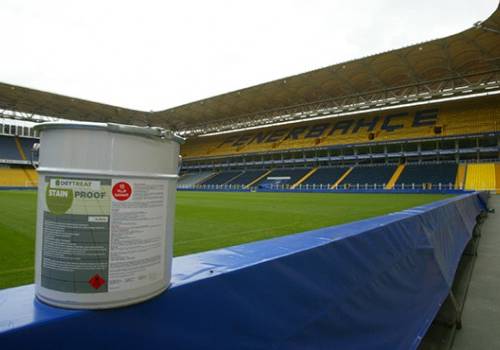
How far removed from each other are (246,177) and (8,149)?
32.9 metres

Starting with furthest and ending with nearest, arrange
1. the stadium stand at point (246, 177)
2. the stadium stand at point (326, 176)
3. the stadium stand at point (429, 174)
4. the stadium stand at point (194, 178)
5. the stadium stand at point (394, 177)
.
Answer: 1. the stadium stand at point (194, 178)
2. the stadium stand at point (246, 177)
3. the stadium stand at point (326, 176)
4. the stadium stand at point (394, 177)
5. the stadium stand at point (429, 174)

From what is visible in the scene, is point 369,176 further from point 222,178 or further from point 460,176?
point 222,178

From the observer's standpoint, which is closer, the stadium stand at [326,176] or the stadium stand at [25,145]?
the stadium stand at [326,176]

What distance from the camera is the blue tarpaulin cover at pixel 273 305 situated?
2.11 feet

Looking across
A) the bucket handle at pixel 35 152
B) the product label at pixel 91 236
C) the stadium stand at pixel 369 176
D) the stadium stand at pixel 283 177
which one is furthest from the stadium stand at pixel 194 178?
the product label at pixel 91 236

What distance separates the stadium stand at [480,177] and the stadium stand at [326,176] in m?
11.5

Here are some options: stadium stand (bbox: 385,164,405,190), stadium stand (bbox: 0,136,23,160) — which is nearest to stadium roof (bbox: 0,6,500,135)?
stadium stand (bbox: 0,136,23,160)

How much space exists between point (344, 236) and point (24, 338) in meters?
1.39

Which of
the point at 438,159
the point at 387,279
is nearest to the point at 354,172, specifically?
the point at 438,159

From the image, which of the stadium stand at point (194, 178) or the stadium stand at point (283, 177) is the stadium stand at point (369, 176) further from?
the stadium stand at point (194, 178)

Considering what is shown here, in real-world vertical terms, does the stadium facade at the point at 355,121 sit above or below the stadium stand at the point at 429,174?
above

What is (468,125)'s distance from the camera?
29562 millimetres

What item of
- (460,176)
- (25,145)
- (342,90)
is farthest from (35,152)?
(25,145)

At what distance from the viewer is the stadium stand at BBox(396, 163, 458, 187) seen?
25.4 meters
